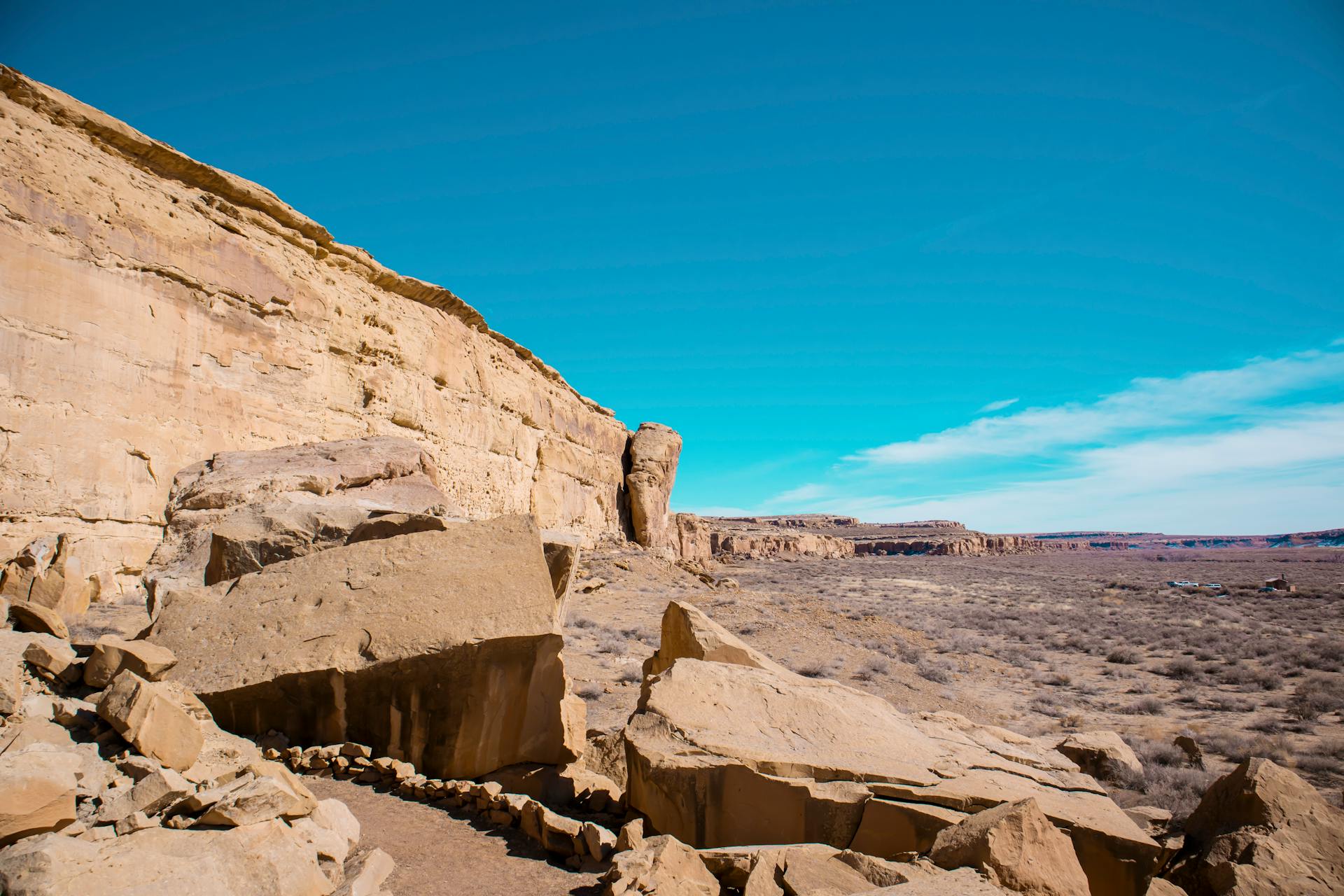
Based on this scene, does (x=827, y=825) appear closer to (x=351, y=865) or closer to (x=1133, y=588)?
(x=351, y=865)

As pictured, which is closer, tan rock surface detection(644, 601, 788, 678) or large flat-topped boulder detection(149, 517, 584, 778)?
large flat-topped boulder detection(149, 517, 584, 778)

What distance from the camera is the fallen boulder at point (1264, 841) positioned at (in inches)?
130

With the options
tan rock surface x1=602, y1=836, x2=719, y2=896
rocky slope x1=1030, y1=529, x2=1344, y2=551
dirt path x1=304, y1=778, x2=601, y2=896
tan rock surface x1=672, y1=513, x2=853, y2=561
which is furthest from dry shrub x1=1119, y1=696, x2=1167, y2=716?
rocky slope x1=1030, y1=529, x2=1344, y2=551

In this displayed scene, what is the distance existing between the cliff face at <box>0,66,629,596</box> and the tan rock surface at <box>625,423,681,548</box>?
49.0 feet

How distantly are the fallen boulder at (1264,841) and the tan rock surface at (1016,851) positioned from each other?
38.3 inches

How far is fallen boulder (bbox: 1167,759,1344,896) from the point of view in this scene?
10.9 ft

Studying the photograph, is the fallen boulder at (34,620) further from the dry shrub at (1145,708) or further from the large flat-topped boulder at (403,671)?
the dry shrub at (1145,708)

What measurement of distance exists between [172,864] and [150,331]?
1214cm

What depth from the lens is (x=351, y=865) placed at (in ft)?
11.1

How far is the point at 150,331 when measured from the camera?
11523 millimetres

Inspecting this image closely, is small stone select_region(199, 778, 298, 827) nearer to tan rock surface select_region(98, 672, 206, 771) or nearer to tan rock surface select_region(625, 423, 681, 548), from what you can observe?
tan rock surface select_region(98, 672, 206, 771)

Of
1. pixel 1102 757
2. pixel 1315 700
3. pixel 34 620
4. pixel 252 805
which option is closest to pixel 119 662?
pixel 34 620

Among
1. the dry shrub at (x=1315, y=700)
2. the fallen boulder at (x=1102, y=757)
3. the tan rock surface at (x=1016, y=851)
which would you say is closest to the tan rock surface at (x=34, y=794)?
the tan rock surface at (x=1016, y=851)

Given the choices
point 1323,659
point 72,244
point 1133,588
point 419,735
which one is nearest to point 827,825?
point 419,735
